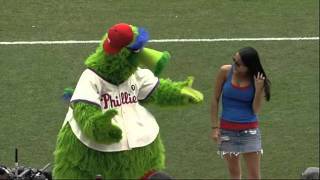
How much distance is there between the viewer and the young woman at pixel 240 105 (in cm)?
643

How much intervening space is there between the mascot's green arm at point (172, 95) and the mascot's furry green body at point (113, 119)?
207 mm

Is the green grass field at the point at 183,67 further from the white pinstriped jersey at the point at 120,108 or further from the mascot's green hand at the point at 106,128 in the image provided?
the mascot's green hand at the point at 106,128

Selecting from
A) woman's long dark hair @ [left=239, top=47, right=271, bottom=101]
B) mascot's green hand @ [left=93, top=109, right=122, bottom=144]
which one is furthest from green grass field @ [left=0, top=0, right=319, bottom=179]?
mascot's green hand @ [left=93, top=109, right=122, bottom=144]

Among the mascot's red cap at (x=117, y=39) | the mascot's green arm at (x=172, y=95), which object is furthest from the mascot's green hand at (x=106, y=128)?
the mascot's green arm at (x=172, y=95)

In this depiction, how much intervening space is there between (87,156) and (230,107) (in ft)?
3.95

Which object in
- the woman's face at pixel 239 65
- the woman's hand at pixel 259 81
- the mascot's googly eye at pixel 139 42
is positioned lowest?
the woman's hand at pixel 259 81

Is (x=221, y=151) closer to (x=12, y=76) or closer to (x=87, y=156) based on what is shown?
(x=87, y=156)

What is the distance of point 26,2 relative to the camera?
11.9 metres

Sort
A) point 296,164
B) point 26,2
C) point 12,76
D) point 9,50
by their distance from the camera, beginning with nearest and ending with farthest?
point 296,164
point 12,76
point 9,50
point 26,2

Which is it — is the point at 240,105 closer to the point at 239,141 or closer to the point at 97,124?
the point at 239,141

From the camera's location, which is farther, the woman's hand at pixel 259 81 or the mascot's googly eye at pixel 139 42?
the woman's hand at pixel 259 81

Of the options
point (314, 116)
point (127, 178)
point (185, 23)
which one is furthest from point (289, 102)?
point (127, 178)

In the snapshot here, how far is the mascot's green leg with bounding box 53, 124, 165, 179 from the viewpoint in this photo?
601 cm

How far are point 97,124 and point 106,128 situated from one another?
67 millimetres
